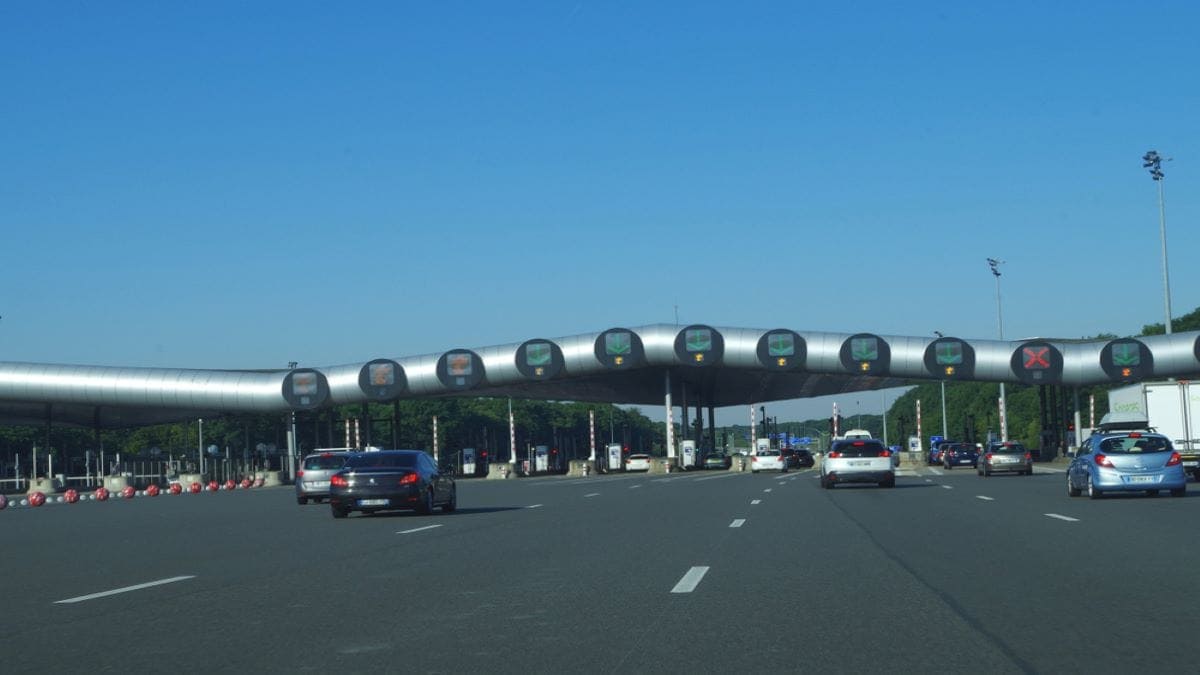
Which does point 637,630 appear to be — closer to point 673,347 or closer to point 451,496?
point 451,496

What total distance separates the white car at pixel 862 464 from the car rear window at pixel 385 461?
14671mm

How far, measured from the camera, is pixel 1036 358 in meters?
75.7

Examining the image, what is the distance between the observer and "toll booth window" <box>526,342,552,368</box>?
7850 centimetres

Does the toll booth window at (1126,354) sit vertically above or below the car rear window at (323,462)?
above

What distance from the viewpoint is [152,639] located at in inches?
392

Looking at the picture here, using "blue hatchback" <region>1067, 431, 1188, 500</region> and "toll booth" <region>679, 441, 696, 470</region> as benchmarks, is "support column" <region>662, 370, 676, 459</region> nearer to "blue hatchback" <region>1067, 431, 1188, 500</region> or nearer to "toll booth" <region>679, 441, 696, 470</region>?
"toll booth" <region>679, 441, 696, 470</region>

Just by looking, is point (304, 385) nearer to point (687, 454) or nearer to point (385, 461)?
point (687, 454)

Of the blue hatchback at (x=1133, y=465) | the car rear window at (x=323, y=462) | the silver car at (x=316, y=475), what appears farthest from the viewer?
the car rear window at (x=323, y=462)

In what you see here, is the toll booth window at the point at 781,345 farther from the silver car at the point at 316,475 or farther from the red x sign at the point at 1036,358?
the silver car at the point at 316,475

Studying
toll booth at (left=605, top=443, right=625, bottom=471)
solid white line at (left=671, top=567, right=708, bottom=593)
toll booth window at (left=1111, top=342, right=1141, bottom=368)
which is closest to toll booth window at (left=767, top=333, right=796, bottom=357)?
toll booth window at (left=1111, top=342, right=1141, bottom=368)

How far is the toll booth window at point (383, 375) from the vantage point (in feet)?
260

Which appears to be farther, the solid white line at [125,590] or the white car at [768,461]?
the white car at [768,461]

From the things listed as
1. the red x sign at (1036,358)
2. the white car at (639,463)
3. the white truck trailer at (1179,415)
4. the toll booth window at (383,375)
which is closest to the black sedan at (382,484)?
→ the white truck trailer at (1179,415)

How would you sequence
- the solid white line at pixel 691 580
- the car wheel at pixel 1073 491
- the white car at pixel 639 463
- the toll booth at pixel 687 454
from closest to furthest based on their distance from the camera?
1. the solid white line at pixel 691 580
2. the car wheel at pixel 1073 491
3. the toll booth at pixel 687 454
4. the white car at pixel 639 463
